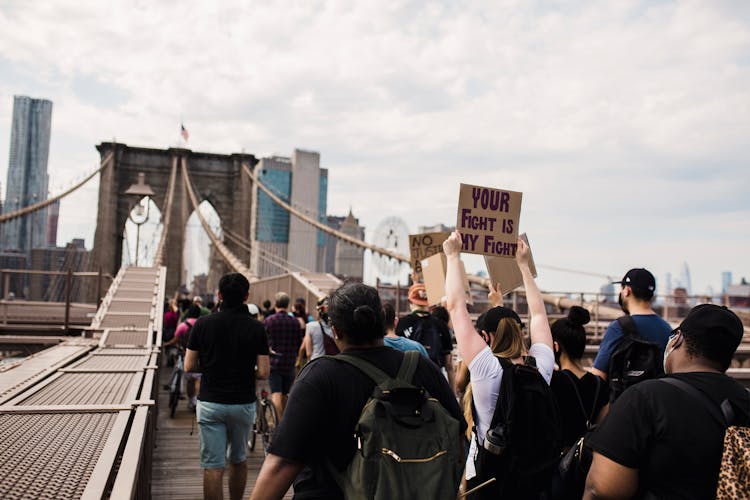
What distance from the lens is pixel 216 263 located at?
30.9 m

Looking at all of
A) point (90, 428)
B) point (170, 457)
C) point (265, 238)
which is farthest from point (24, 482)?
point (265, 238)

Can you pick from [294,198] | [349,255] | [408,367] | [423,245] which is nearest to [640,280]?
[408,367]

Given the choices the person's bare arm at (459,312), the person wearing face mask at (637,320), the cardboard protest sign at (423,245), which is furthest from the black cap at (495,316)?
the cardboard protest sign at (423,245)

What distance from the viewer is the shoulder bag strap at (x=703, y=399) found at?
1.92 m

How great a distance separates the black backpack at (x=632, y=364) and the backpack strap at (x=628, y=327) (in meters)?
0.29

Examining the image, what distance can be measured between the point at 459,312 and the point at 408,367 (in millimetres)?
604

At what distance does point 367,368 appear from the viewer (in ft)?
7.05

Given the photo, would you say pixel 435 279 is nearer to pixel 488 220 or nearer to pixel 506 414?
pixel 488 220

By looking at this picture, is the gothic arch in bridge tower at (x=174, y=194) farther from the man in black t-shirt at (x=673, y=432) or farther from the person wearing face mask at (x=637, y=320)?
the man in black t-shirt at (x=673, y=432)

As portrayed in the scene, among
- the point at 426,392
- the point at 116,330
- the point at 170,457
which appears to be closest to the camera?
the point at 426,392

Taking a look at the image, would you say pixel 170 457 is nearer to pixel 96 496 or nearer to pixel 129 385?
pixel 129 385

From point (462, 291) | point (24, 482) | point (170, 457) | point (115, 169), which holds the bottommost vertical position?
point (170, 457)

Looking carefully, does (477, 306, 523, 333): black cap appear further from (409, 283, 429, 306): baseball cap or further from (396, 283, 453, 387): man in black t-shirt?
(409, 283, 429, 306): baseball cap

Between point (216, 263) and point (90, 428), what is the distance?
28.9 m
